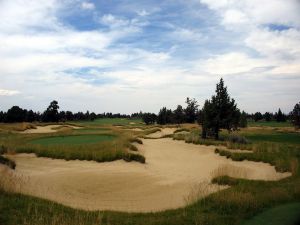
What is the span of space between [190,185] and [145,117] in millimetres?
100739

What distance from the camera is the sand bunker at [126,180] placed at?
41.8 feet

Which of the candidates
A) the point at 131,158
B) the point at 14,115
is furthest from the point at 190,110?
the point at 131,158

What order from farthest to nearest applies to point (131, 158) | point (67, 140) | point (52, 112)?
point (52, 112)
point (67, 140)
point (131, 158)

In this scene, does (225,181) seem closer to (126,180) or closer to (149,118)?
(126,180)

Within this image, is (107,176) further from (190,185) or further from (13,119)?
(13,119)

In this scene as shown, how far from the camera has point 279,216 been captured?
28.9 ft

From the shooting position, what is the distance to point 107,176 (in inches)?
655

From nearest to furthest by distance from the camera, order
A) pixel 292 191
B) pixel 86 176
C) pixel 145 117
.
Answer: pixel 292 191 → pixel 86 176 → pixel 145 117

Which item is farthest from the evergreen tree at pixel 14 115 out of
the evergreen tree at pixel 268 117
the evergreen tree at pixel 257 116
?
the evergreen tree at pixel 257 116

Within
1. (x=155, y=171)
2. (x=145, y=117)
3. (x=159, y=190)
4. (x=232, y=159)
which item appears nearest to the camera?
(x=159, y=190)

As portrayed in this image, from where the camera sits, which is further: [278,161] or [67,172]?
[278,161]

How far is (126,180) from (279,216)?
866 centimetres

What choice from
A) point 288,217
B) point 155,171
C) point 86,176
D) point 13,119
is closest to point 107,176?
point 86,176

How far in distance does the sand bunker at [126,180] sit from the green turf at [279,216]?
3.42 m
